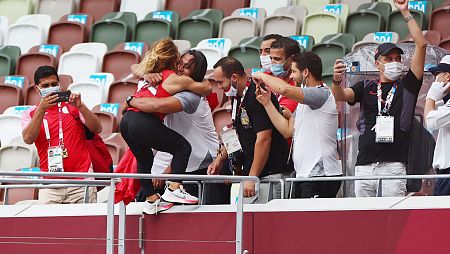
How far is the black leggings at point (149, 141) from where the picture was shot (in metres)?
9.56

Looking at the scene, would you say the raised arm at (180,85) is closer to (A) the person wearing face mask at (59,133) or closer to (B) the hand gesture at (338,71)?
(B) the hand gesture at (338,71)

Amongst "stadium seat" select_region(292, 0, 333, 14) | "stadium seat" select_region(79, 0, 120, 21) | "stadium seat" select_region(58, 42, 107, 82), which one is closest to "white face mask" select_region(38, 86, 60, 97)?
"stadium seat" select_region(58, 42, 107, 82)

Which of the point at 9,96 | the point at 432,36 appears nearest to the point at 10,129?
the point at 9,96

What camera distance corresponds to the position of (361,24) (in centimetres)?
1577

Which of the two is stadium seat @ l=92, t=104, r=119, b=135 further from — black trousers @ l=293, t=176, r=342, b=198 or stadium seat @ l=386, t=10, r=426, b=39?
black trousers @ l=293, t=176, r=342, b=198

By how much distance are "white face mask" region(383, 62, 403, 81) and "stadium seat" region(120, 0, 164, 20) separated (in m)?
9.04

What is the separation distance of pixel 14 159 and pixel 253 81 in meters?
5.66

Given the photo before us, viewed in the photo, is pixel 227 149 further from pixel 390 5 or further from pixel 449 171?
pixel 390 5

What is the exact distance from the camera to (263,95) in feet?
31.9

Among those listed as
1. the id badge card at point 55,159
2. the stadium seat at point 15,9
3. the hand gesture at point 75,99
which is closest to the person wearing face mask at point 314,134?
the hand gesture at point 75,99

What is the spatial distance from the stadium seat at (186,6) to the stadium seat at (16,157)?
4.05 metres

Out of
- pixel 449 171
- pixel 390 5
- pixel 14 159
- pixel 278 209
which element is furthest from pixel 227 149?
pixel 390 5

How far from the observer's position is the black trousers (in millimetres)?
9641

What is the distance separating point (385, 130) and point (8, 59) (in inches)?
362
